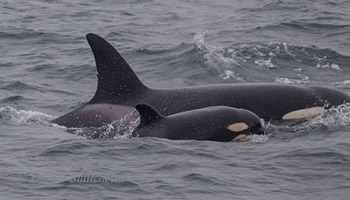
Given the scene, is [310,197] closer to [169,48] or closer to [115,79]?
[115,79]

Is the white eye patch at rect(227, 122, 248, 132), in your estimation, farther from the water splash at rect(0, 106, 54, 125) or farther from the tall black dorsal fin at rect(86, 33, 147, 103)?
the water splash at rect(0, 106, 54, 125)

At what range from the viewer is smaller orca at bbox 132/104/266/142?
13.1 metres

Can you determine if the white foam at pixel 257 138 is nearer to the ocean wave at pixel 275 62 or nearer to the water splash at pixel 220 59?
the ocean wave at pixel 275 62

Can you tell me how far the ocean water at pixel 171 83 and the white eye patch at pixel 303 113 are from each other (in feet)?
0.83

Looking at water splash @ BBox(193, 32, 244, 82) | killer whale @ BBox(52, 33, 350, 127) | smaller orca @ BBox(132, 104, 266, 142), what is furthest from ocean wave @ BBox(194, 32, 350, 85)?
smaller orca @ BBox(132, 104, 266, 142)

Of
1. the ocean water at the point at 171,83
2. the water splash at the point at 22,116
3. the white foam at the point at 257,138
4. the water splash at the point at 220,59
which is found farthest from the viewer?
the water splash at the point at 220,59

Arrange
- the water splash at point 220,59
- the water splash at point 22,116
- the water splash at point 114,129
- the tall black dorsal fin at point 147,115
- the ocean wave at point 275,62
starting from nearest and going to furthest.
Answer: the tall black dorsal fin at point 147,115
the water splash at point 114,129
the water splash at point 22,116
the ocean wave at point 275,62
the water splash at point 220,59

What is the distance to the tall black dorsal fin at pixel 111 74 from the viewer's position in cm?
1471

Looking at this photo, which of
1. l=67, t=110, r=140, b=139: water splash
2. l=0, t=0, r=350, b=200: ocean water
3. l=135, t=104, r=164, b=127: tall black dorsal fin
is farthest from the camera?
l=67, t=110, r=140, b=139: water splash

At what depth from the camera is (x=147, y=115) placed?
1324 centimetres

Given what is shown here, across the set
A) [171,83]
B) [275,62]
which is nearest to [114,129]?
[171,83]

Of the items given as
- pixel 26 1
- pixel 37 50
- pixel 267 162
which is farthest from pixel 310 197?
pixel 26 1

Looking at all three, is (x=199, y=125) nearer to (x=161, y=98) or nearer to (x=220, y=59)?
(x=161, y=98)

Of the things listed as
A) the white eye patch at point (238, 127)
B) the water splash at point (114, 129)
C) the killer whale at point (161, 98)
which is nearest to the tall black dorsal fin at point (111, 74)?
the killer whale at point (161, 98)
